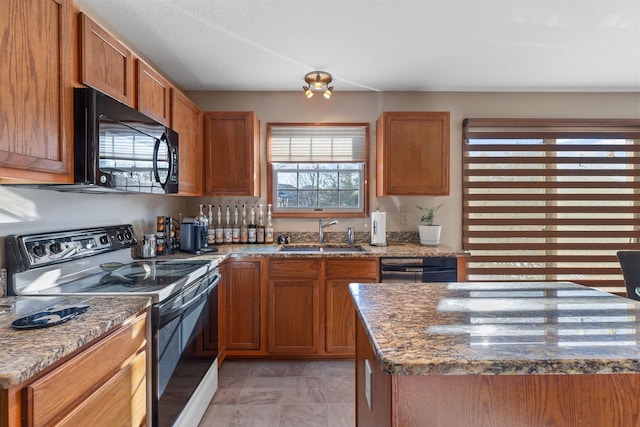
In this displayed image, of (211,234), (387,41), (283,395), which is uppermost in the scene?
(387,41)

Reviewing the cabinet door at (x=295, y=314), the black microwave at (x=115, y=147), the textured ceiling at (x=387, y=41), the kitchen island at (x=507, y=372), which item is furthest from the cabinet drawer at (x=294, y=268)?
the kitchen island at (x=507, y=372)

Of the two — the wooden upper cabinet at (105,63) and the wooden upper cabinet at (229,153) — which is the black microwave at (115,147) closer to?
the wooden upper cabinet at (105,63)

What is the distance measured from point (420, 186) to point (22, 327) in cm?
274

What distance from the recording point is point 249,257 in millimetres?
2711

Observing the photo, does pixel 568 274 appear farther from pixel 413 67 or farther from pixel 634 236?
pixel 413 67

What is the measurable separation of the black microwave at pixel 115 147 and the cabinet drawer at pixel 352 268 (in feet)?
4.44

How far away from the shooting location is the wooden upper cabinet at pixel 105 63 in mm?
1481

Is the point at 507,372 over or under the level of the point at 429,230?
under

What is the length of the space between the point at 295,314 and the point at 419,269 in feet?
3.44

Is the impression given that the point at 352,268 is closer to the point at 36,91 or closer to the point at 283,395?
the point at 283,395

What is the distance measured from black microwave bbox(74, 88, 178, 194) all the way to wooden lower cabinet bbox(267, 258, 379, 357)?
1.17 m

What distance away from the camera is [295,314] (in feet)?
8.93

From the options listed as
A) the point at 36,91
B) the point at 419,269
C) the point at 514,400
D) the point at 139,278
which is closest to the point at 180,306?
the point at 139,278

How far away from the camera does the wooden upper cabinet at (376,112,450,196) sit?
9.82 ft
